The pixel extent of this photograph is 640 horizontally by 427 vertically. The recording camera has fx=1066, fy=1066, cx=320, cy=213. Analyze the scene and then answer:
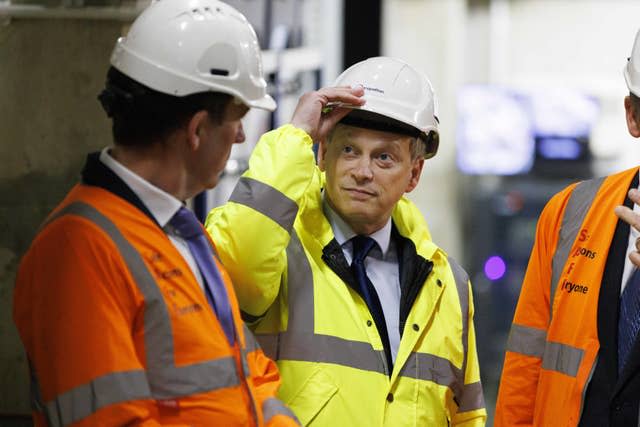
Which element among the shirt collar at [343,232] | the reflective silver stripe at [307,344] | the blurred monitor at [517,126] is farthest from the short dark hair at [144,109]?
the blurred monitor at [517,126]

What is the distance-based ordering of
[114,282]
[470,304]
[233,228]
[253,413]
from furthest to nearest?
[470,304]
[233,228]
[253,413]
[114,282]

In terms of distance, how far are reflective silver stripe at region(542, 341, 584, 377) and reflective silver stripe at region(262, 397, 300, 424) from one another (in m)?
0.88

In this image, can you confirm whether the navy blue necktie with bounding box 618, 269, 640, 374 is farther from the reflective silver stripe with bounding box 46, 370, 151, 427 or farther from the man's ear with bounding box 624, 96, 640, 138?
the reflective silver stripe with bounding box 46, 370, 151, 427

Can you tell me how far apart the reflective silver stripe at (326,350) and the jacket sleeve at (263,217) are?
14 cm

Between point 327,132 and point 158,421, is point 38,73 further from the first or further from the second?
point 158,421

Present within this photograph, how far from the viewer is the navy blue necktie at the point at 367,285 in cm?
280

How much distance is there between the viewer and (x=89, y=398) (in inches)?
75.7

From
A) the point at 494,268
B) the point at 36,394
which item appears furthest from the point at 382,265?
the point at 494,268

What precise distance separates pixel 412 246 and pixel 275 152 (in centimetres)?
58

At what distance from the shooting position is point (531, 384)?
3020mm

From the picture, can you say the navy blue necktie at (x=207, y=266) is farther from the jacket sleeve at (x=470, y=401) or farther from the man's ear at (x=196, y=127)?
the jacket sleeve at (x=470, y=401)

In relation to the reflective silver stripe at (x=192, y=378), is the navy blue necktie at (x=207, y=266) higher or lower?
higher

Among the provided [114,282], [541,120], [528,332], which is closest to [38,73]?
[114,282]

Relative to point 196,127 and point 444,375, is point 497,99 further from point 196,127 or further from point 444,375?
point 196,127
